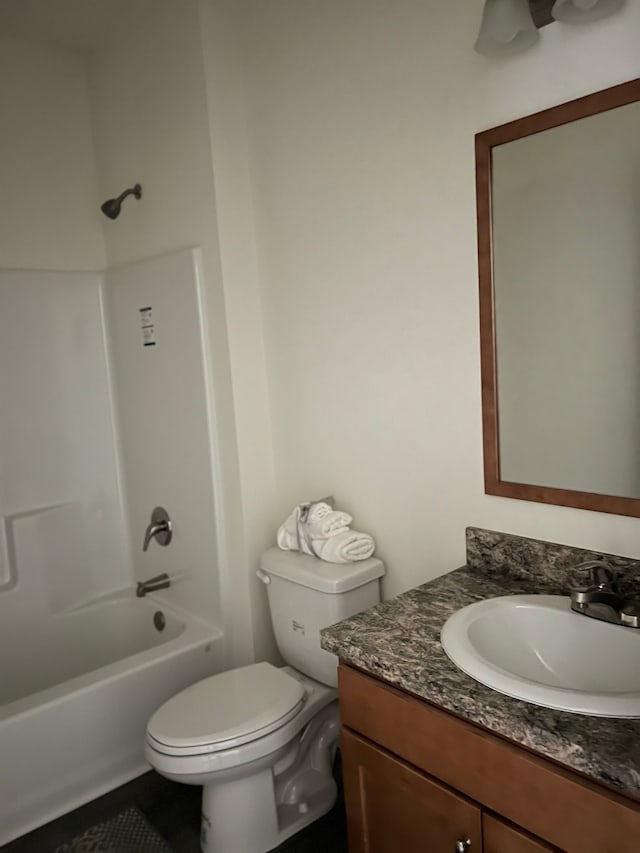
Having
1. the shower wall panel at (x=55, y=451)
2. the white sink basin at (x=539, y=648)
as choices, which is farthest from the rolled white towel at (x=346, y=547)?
the shower wall panel at (x=55, y=451)

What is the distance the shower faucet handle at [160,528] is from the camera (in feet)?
8.59

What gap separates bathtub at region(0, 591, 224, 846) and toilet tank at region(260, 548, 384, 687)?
39 centimetres

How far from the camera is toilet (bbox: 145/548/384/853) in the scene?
5.76 ft

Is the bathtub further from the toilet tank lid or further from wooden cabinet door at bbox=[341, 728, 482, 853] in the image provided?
wooden cabinet door at bbox=[341, 728, 482, 853]

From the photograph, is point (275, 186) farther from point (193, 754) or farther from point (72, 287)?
point (193, 754)

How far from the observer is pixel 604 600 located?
4.50 ft

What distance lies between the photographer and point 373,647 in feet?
4.53

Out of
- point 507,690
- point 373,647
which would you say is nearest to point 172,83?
point 373,647

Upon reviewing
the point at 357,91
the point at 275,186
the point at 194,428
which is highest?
the point at 357,91

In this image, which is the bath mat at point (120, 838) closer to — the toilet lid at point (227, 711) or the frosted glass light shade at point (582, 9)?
the toilet lid at point (227, 711)

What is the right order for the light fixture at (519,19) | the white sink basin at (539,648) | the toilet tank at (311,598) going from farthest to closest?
the toilet tank at (311,598) → the light fixture at (519,19) → the white sink basin at (539,648)

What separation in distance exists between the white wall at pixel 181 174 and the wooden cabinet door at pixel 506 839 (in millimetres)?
1257

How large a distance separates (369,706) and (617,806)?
0.52m

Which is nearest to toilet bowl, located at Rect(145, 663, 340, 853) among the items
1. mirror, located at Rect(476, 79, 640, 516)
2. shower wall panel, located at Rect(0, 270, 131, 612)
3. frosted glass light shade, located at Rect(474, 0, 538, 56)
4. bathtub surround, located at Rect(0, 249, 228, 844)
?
bathtub surround, located at Rect(0, 249, 228, 844)
